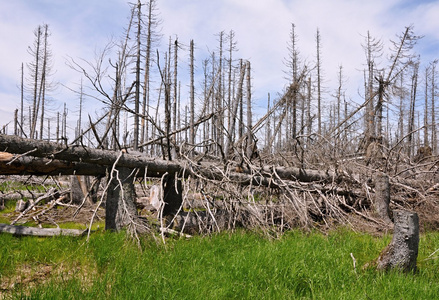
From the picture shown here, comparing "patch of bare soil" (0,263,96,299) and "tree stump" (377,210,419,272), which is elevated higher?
"tree stump" (377,210,419,272)

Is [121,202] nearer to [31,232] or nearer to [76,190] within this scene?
[31,232]

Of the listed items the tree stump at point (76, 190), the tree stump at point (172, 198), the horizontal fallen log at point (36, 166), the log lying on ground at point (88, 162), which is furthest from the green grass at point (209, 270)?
the tree stump at point (76, 190)

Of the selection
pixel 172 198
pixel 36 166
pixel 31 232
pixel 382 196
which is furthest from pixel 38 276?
pixel 382 196

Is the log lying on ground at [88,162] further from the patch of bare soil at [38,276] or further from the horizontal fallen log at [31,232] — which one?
the patch of bare soil at [38,276]

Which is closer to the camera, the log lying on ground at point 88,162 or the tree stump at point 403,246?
the tree stump at point 403,246

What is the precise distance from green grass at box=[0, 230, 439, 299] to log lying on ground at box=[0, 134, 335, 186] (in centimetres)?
118

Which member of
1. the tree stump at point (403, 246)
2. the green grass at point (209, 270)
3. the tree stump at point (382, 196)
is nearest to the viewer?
the green grass at point (209, 270)

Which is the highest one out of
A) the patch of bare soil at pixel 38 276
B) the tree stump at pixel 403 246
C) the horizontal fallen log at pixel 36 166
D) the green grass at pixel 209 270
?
the horizontal fallen log at pixel 36 166

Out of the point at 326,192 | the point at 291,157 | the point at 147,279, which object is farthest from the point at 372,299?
the point at 291,157

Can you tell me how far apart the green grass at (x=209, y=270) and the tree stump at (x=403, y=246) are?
0.13m

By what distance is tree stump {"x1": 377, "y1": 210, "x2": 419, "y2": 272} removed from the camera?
3459mm

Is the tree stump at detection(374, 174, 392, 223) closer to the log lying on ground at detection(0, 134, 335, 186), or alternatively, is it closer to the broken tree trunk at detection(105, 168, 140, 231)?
the log lying on ground at detection(0, 134, 335, 186)

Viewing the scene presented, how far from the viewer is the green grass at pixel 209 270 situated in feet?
9.39

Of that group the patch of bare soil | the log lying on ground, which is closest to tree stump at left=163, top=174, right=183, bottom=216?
the log lying on ground
